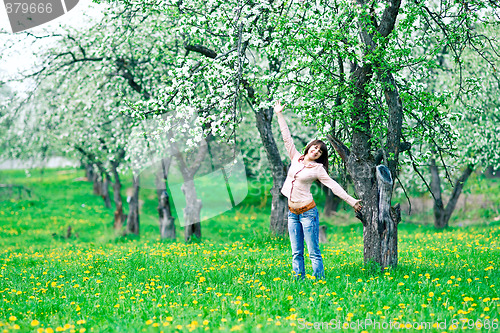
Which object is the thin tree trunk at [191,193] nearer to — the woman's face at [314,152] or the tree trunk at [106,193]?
the woman's face at [314,152]

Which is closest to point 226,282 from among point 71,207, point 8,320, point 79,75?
point 8,320

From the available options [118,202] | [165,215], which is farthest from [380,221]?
[118,202]

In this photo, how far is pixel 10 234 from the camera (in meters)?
22.6

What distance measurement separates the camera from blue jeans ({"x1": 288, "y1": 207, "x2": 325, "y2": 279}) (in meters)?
7.12

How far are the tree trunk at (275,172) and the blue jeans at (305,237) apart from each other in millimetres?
6098

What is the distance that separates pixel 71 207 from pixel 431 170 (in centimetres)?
2281

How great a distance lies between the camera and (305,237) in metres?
7.23

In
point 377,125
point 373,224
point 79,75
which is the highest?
point 79,75

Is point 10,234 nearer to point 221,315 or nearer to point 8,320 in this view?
point 8,320

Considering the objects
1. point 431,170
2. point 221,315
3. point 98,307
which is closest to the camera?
point 221,315

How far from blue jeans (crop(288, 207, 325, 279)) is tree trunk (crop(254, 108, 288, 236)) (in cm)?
610

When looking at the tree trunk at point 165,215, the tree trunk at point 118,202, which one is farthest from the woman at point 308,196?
the tree trunk at point 118,202

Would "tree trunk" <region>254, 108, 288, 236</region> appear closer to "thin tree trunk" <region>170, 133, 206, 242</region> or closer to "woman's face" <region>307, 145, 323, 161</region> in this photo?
"thin tree trunk" <region>170, 133, 206, 242</region>

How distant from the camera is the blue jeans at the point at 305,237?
712cm
